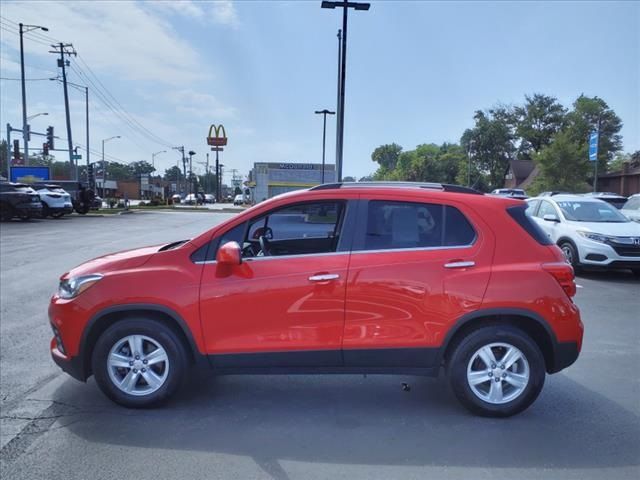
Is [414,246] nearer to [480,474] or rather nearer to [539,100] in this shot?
[480,474]

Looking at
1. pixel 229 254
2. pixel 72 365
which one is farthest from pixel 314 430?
pixel 72 365

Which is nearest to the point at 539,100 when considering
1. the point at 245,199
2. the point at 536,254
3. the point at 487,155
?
the point at 487,155

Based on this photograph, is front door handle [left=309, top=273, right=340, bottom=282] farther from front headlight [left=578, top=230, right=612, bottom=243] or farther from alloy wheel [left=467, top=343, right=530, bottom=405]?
front headlight [left=578, top=230, right=612, bottom=243]

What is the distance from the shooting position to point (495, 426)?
3.83 metres

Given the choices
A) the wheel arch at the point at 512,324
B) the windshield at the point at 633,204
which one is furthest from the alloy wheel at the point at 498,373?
the windshield at the point at 633,204

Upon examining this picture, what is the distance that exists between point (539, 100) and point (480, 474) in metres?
83.1

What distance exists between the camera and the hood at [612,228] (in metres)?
9.67

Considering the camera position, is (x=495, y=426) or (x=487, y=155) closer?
(x=495, y=426)

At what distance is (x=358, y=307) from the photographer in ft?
12.6

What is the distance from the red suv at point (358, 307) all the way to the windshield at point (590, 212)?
7.73 m

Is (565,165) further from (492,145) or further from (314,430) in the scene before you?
(314,430)

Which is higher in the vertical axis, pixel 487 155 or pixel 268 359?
pixel 487 155

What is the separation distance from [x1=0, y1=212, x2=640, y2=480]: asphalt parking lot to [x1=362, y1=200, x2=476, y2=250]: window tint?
4.51 ft

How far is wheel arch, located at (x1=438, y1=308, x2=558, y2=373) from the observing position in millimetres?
3834
